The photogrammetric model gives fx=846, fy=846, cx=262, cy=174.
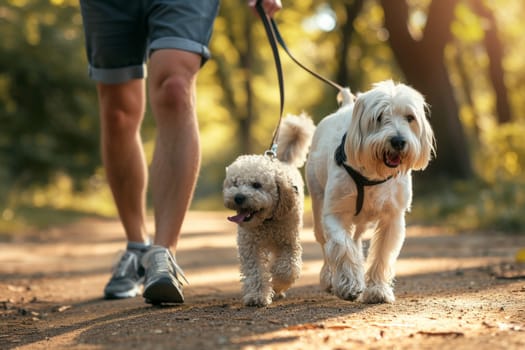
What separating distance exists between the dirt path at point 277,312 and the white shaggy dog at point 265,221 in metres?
0.15

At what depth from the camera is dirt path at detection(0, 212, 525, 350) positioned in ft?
11.4

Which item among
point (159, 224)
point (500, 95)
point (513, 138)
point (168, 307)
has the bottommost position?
point (168, 307)

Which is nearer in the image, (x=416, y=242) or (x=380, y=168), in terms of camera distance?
(x=380, y=168)

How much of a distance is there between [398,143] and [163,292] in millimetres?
1562

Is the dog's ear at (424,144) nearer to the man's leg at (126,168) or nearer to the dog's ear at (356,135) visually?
the dog's ear at (356,135)

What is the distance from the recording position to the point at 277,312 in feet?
14.7

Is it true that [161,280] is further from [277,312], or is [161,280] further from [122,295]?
[122,295]

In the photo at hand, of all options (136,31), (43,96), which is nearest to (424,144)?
(136,31)

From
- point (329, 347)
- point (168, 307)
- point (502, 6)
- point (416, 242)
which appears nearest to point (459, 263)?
point (416, 242)

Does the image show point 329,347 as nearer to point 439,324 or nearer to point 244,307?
point 439,324

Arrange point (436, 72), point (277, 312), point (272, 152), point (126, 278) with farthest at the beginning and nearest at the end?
point (436, 72) < point (126, 278) < point (272, 152) < point (277, 312)

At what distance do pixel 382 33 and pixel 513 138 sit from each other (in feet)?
40.6

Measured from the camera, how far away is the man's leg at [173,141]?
17.1 ft

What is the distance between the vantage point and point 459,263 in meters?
7.45
